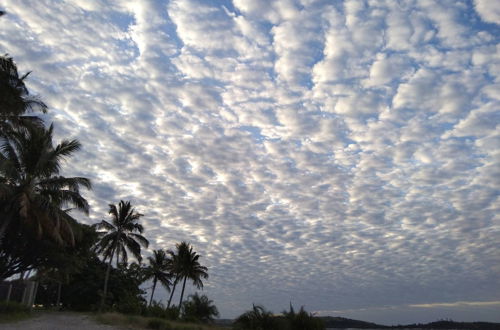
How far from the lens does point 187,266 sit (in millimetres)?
44469

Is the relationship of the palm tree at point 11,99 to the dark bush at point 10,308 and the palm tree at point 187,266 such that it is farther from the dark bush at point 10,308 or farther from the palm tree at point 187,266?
the palm tree at point 187,266

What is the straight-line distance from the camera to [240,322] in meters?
21.8

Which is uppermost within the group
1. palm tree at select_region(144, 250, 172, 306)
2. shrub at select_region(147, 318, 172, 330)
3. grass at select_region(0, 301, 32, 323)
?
palm tree at select_region(144, 250, 172, 306)

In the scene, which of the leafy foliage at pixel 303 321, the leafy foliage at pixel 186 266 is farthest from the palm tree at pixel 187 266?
the leafy foliage at pixel 303 321

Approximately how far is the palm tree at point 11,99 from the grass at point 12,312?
890 cm

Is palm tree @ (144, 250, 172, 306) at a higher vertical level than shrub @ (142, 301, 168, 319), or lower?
higher

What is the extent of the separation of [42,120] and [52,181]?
3.49 m

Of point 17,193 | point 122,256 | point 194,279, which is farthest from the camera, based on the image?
point 194,279

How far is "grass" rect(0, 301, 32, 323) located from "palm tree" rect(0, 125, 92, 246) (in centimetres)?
352

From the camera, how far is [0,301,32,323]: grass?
61.1 feet

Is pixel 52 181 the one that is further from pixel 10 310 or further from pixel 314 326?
pixel 314 326

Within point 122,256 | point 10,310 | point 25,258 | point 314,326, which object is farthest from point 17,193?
point 122,256

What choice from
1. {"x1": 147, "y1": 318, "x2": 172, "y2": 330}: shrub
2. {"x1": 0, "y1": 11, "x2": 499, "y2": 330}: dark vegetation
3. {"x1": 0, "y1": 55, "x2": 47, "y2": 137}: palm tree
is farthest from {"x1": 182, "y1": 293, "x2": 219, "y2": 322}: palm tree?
{"x1": 0, "y1": 55, "x2": 47, "y2": 137}: palm tree

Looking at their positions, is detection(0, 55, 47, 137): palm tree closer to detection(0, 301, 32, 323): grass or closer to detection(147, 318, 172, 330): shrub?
detection(0, 301, 32, 323): grass
